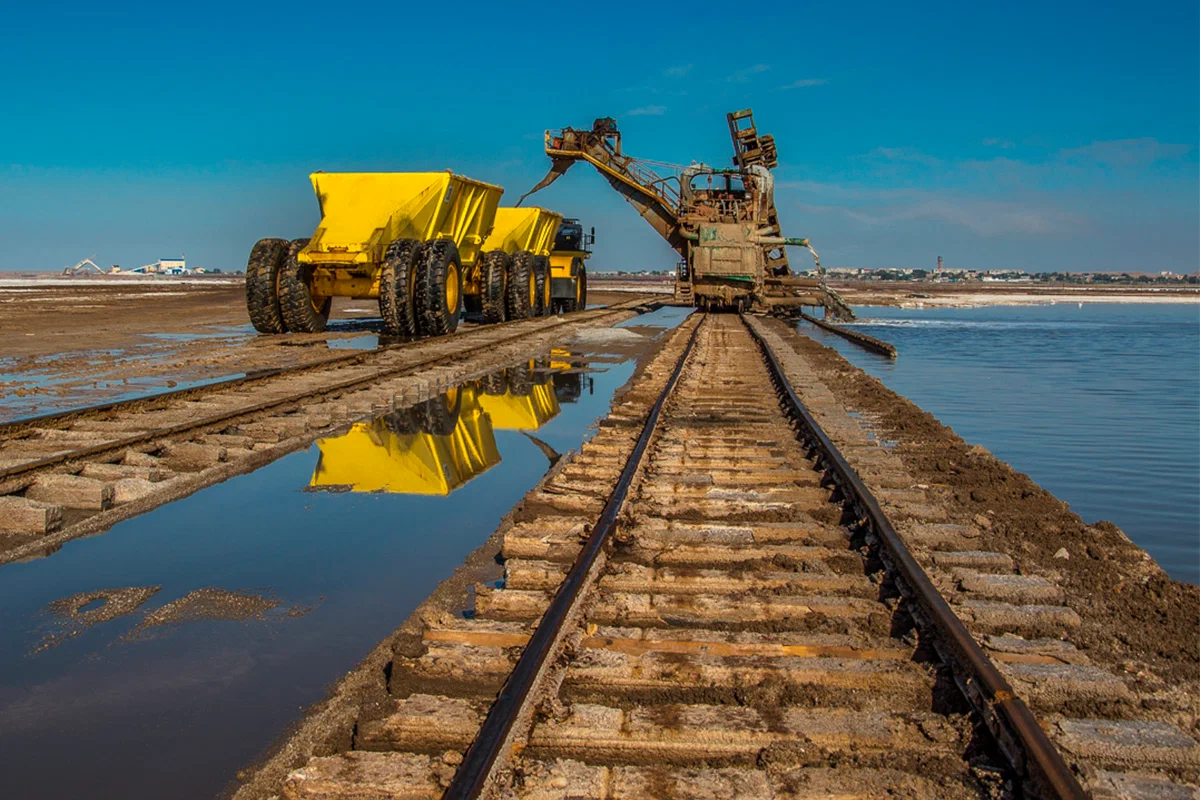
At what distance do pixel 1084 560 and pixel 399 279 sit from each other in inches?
520

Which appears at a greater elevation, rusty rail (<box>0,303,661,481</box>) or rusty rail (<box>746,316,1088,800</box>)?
rusty rail (<box>0,303,661,481</box>)

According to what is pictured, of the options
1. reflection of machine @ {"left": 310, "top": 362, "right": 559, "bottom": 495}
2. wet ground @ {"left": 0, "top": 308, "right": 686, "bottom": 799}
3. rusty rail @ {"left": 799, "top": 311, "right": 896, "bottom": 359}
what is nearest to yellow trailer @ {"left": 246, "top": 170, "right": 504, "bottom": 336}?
reflection of machine @ {"left": 310, "top": 362, "right": 559, "bottom": 495}

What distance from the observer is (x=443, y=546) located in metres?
5.84

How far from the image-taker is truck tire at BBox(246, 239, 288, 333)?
17.5 metres

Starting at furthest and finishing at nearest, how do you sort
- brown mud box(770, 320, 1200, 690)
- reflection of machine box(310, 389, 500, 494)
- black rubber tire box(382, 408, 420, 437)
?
1. black rubber tire box(382, 408, 420, 437)
2. reflection of machine box(310, 389, 500, 494)
3. brown mud box(770, 320, 1200, 690)

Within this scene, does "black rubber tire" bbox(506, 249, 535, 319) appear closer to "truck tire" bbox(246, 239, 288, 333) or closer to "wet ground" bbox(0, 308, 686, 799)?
"truck tire" bbox(246, 239, 288, 333)

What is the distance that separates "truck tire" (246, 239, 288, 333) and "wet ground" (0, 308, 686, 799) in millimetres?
9804

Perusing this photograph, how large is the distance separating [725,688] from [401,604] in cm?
196

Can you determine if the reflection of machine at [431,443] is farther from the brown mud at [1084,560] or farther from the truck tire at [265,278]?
the truck tire at [265,278]

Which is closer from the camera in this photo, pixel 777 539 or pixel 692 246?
pixel 777 539

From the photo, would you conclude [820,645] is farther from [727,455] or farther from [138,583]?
[727,455]

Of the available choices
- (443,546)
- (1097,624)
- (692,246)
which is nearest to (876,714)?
(1097,624)

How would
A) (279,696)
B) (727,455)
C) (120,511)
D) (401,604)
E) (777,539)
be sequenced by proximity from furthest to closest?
(727,455), (120,511), (777,539), (401,604), (279,696)

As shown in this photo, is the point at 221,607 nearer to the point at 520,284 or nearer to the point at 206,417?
the point at 206,417
